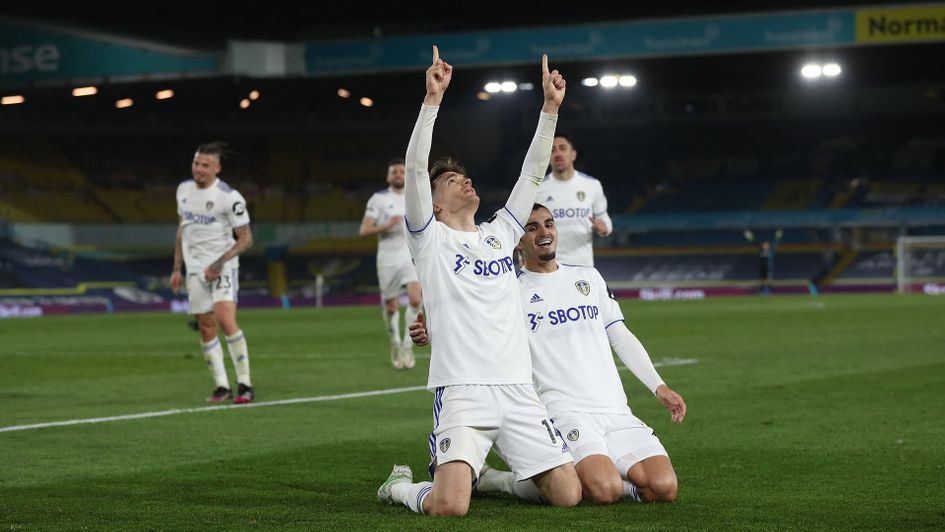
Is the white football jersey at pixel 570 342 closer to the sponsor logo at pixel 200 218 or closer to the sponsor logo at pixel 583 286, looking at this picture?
the sponsor logo at pixel 583 286

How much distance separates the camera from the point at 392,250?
1580 centimetres

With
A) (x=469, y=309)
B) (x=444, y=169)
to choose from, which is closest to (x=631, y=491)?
(x=469, y=309)

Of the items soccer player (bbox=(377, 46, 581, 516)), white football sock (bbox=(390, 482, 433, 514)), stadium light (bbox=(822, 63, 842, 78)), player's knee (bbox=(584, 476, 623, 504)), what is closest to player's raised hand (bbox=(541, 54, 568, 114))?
soccer player (bbox=(377, 46, 581, 516))

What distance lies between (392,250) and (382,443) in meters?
7.42

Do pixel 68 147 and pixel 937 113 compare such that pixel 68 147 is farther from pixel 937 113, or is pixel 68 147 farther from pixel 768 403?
pixel 768 403

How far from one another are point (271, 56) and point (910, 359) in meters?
→ 26.6

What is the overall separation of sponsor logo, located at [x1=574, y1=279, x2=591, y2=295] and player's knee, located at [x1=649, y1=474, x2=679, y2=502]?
124 centimetres

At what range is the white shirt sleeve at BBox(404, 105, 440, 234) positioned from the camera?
6098mm

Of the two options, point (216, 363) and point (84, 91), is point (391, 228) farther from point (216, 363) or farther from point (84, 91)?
point (84, 91)

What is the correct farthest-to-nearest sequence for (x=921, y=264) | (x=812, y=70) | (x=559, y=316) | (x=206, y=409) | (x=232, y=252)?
1. (x=921, y=264)
2. (x=812, y=70)
3. (x=232, y=252)
4. (x=206, y=409)
5. (x=559, y=316)

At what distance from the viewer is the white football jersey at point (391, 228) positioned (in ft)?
51.0

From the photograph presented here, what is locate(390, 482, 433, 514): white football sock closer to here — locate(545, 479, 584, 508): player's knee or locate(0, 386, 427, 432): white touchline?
locate(545, 479, 584, 508): player's knee

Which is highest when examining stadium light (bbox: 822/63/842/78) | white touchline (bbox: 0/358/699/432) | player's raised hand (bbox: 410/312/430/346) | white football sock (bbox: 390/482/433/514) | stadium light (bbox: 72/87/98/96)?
stadium light (bbox: 72/87/98/96)

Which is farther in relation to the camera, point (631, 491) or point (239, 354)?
point (239, 354)
